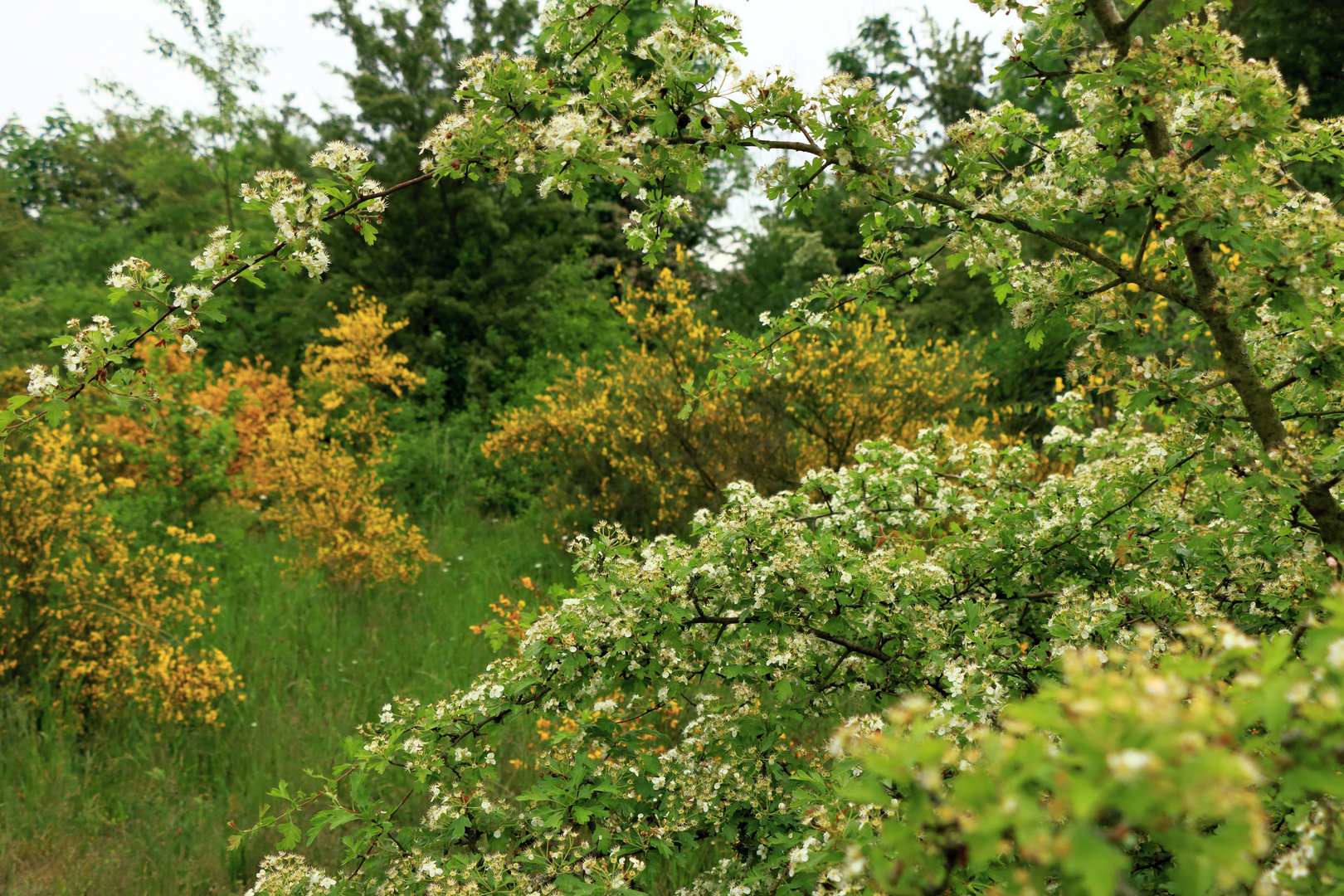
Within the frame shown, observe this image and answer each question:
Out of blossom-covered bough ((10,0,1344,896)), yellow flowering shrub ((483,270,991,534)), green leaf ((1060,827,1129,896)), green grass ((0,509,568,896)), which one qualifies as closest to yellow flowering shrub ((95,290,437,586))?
green grass ((0,509,568,896))

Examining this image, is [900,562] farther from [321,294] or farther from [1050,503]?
[321,294]

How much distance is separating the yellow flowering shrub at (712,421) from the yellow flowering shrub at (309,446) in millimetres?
1535

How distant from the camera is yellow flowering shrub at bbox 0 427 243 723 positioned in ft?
11.8

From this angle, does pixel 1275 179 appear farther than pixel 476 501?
No

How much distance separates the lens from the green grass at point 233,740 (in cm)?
284

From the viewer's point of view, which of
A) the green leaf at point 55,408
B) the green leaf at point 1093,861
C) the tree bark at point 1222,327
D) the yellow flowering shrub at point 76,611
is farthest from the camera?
the yellow flowering shrub at point 76,611

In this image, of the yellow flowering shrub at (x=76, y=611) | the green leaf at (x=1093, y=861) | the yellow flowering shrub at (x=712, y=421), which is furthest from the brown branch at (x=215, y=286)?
the yellow flowering shrub at (x=712, y=421)

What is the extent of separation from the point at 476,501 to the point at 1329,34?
1015cm

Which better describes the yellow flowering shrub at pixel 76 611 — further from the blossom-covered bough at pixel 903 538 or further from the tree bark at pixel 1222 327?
the tree bark at pixel 1222 327

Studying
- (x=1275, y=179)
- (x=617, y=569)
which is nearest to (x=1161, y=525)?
(x=1275, y=179)

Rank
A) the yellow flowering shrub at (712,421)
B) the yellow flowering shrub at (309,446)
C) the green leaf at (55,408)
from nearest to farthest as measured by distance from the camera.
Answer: the green leaf at (55,408) < the yellow flowering shrub at (309,446) < the yellow flowering shrub at (712,421)

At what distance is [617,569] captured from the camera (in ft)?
6.70

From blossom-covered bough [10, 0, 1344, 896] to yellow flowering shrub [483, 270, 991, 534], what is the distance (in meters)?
3.17

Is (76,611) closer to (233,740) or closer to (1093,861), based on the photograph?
(233,740)
